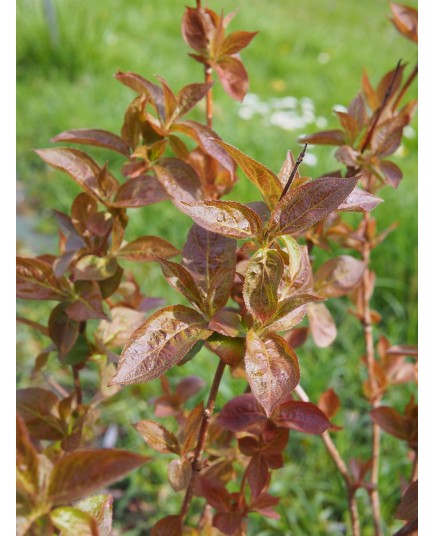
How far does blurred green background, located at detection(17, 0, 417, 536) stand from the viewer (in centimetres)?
130

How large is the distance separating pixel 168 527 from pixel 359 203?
0.35 metres

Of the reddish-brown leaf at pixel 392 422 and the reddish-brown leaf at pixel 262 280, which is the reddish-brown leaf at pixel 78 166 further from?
the reddish-brown leaf at pixel 392 422

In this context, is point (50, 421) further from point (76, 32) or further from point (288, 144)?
point (76, 32)

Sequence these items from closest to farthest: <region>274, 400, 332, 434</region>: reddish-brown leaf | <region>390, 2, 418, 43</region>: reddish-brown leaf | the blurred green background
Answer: <region>274, 400, 332, 434</region>: reddish-brown leaf → <region>390, 2, 418, 43</region>: reddish-brown leaf → the blurred green background

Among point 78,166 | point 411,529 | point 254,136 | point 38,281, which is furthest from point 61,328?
point 254,136

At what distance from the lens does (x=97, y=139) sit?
23.5 inches

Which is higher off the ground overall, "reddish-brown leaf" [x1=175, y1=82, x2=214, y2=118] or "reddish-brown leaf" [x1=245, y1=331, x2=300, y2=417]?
"reddish-brown leaf" [x1=175, y1=82, x2=214, y2=118]

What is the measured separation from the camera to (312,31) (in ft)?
13.4

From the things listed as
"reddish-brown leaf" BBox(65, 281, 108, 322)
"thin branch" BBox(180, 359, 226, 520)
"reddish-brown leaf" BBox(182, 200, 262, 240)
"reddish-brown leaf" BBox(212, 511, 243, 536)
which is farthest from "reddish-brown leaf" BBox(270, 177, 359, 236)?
"reddish-brown leaf" BBox(212, 511, 243, 536)

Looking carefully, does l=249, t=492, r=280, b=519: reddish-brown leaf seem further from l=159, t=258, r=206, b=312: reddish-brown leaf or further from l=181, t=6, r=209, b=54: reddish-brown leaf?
l=181, t=6, r=209, b=54: reddish-brown leaf

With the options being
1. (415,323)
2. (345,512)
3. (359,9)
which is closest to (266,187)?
(345,512)

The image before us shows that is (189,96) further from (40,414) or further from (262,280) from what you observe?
(40,414)

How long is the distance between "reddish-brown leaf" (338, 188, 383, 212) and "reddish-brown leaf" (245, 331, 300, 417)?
11 centimetres

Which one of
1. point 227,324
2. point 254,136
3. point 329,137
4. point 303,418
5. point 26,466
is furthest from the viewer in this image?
point 254,136
